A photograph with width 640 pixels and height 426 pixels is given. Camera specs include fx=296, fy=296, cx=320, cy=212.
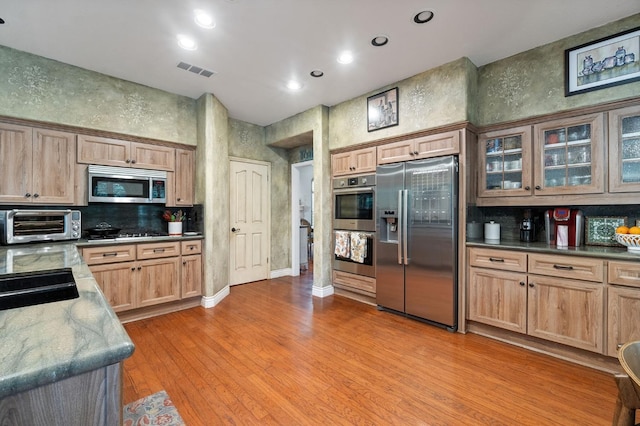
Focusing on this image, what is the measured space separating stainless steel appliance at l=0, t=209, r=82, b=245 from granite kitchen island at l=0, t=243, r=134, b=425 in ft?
8.92

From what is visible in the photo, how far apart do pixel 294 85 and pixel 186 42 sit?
1317 millimetres

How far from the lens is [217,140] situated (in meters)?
4.04

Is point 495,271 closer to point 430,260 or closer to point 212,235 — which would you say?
point 430,260

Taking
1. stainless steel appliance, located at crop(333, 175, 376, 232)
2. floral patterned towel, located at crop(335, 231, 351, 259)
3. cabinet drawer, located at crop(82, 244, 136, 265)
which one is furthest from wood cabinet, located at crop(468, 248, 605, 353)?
cabinet drawer, located at crop(82, 244, 136, 265)

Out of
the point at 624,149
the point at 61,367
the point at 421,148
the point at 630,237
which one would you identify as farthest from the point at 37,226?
the point at 624,149

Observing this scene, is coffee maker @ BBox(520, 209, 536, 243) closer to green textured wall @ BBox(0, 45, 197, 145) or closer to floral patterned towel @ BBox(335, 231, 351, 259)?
floral patterned towel @ BBox(335, 231, 351, 259)

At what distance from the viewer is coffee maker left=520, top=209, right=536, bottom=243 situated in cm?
303

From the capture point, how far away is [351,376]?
227 centimetres

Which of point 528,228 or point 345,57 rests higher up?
point 345,57

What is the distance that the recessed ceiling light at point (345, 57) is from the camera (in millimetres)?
2950

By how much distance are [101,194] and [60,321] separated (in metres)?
3.11

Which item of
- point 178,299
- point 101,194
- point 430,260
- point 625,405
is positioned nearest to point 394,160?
point 430,260

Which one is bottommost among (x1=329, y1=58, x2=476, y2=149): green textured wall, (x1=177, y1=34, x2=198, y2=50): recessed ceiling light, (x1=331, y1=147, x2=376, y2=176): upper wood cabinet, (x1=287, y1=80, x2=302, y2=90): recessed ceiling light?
(x1=331, y1=147, x2=376, y2=176): upper wood cabinet

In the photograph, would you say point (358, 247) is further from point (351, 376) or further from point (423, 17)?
point (423, 17)
